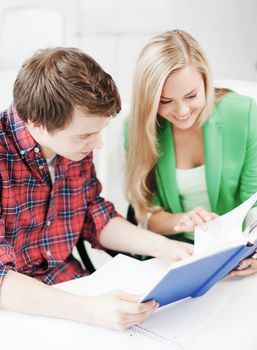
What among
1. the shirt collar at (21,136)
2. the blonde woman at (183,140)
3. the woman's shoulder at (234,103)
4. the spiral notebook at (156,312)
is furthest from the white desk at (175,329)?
the woman's shoulder at (234,103)

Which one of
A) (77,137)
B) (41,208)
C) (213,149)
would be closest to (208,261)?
(77,137)

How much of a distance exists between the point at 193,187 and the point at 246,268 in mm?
462

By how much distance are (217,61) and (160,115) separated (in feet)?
8.58

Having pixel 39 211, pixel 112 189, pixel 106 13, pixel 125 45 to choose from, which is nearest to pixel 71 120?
pixel 39 211

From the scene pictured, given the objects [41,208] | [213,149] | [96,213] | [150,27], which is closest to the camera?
[41,208]

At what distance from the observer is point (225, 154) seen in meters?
1.55

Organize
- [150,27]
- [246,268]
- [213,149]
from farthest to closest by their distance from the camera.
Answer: [150,27] → [213,149] → [246,268]

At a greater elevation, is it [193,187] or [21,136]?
[21,136]

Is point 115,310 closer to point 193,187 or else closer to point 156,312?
point 156,312

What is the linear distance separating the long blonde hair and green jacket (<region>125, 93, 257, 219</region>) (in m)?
0.04

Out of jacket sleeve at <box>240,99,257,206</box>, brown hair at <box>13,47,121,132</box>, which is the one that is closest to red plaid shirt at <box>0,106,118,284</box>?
brown hair at <box>13,47,121,132</box>

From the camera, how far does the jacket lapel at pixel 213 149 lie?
1.54m

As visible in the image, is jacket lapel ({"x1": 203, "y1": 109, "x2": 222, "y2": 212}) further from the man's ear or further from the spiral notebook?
the man's ear

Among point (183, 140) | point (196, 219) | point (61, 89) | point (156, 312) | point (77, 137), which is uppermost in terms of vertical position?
point (61, 89)
